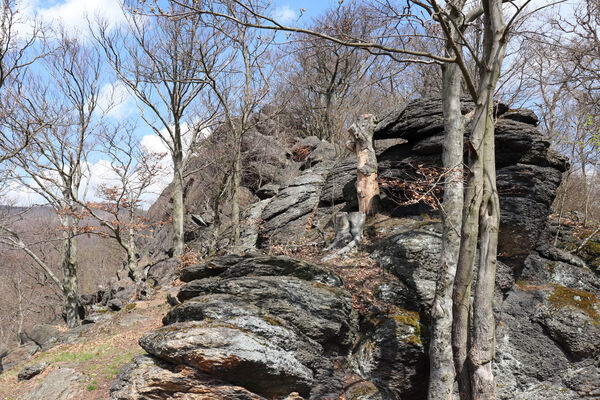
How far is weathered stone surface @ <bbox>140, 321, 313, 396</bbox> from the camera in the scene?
19.6 ft

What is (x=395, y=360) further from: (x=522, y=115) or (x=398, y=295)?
(x=522, y=115)

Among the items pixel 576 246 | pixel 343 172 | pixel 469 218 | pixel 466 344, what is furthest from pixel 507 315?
pixel 343 172

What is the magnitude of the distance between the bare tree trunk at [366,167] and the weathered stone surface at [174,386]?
22.5 feet

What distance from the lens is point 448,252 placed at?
7.47 metres

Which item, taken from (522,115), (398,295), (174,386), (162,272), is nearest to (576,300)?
(398,295)

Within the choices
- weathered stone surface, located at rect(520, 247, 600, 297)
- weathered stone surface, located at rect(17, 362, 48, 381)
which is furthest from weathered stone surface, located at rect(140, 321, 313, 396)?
weathered stone surface, located at rect(520, 247, 600, 297)

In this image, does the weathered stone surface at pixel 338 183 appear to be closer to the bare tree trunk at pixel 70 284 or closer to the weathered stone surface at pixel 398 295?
the weathered stone surface at pixel 398 295

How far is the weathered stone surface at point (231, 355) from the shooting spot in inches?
236

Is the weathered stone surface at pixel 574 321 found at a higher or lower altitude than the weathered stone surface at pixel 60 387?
higher

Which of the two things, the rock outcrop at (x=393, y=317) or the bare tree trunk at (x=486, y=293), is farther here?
the rock outcrop at (x=393, y=317)

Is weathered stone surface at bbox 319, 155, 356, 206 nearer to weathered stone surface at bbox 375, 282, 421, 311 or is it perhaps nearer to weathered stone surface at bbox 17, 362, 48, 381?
weathered stone surface at bbox 375, 282, 421, 311

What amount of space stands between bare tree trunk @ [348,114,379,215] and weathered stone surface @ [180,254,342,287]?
3.63 metres

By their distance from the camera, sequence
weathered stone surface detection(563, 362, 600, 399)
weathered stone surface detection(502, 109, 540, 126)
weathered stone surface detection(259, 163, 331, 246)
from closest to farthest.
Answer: weathered stone surface detection(563, 362, 600, 399)
weathered stone surface detection(502, 109, 540, 126)
weathered stone surface detection(259, 163, 331, 246)

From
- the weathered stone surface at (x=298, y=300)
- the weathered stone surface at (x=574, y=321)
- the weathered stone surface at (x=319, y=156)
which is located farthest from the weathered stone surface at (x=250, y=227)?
the weathered stone surface at (x=574, y=321)
